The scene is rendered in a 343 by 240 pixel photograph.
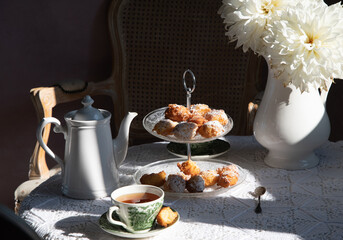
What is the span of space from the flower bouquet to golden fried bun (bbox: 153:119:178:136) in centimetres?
24

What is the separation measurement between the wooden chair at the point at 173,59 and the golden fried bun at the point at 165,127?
3.03 feet

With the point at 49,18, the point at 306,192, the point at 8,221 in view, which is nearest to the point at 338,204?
the point at 306,192

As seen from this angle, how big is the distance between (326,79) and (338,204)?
0.28 metres

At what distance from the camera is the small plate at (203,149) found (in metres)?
1.41

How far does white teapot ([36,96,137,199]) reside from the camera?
3.80ft

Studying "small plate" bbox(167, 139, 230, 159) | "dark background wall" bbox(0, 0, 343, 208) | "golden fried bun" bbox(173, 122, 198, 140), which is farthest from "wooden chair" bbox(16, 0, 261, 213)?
"golden fried bun" bbox(173, 122, 198, 140)

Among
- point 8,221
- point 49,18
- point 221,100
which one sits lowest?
point 221,100

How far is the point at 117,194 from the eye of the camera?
3.40 ft

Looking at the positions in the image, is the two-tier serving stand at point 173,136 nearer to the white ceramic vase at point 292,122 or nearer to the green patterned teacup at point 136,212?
the white ceramic vase at point 292,122

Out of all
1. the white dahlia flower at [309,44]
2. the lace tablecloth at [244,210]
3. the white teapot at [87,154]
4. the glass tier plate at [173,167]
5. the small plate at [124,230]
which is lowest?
the lace tablecloth at [244,210]

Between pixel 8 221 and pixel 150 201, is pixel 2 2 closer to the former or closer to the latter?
pixel 150 201

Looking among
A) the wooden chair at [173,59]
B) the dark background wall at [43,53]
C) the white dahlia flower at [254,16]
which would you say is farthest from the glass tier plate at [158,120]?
the dark background wall at [43,53]

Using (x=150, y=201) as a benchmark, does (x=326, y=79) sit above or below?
above

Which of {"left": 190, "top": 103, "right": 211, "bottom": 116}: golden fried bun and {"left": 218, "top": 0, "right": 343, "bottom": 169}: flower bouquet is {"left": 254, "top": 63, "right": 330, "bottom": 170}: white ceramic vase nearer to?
{"left": 218, "top": 0, "right": 343, "bottom": 169}: flower bouquet
